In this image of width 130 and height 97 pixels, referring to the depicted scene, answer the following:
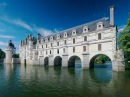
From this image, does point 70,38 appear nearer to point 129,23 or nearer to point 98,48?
point 98,48

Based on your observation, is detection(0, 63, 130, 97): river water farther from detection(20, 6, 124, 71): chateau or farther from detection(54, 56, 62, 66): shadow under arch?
detection(54, 56, 62, 66): shadow under arch

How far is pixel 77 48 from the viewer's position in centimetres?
3447

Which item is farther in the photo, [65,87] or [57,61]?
[57,61]

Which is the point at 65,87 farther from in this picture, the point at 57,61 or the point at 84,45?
the point at 57,61

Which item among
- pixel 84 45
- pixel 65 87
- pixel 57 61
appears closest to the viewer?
pixel 65 87

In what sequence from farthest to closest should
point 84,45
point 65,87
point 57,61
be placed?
point 57,61, point 84,45, point 65,87

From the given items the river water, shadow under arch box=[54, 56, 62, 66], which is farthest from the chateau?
the river water

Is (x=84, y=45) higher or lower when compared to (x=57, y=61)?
higher

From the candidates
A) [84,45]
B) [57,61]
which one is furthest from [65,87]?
[57,61]

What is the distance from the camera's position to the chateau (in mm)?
27078

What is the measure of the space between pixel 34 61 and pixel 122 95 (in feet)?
151

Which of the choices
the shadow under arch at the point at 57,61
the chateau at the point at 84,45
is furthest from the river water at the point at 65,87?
the shadow under arch at the point at 57,61

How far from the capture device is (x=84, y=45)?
32.2m

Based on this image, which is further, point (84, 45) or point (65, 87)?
point (84, 45)
